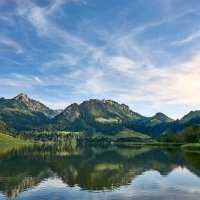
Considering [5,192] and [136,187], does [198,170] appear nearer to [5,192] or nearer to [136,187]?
[136,187]

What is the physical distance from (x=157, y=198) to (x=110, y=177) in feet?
133

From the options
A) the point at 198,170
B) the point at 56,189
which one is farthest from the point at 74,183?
the point at 198,170

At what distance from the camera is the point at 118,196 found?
75500mm

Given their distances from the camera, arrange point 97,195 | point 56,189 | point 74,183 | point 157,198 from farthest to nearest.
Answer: point 74,183 → point 56,189 → point 97,195 → point 157,198

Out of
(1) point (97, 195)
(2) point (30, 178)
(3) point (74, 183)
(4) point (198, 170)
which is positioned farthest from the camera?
(4) point (198, 170)

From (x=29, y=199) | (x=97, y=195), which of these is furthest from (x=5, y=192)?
(x=97, y=195)

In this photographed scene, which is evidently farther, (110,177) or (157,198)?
(110,177)

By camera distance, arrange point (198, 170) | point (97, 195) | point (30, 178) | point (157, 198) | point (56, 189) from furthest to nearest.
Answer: point (198, 170), point (30, 178), point (56, 189), point (97, 195), point (157, 198)

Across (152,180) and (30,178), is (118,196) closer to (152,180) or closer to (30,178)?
(152,180)

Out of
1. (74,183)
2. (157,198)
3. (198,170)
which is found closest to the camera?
(157,198)

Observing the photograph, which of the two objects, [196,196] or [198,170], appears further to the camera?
[198,170]

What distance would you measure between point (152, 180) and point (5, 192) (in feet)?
132

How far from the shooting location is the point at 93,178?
10844cm

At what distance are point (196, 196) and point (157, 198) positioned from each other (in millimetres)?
9296
